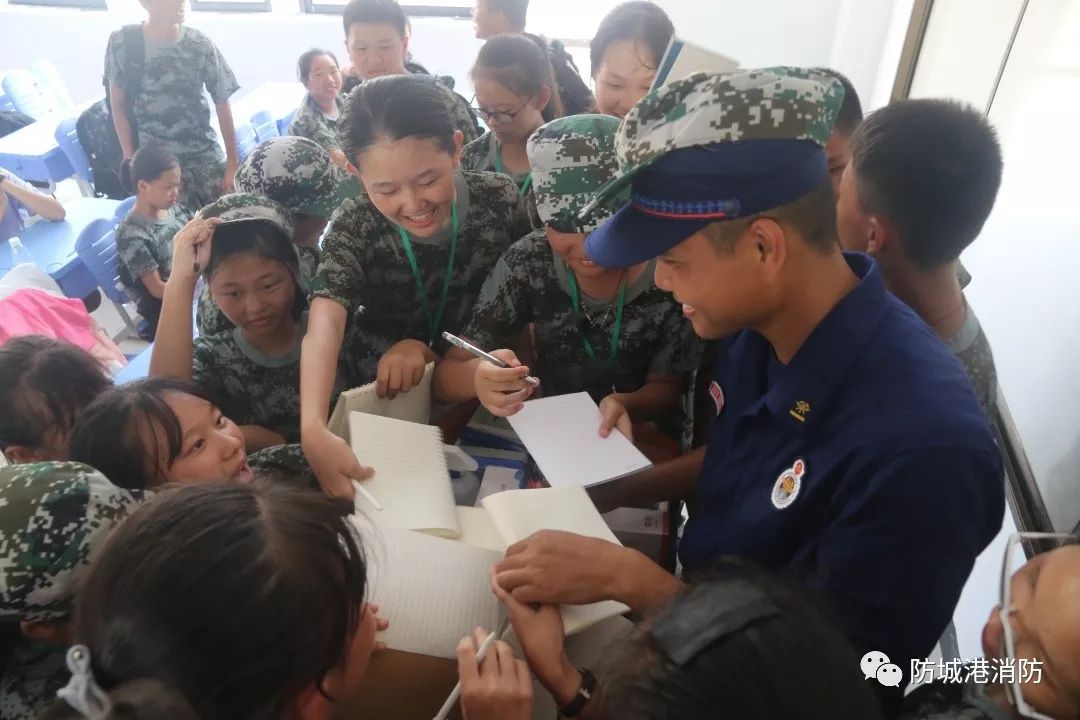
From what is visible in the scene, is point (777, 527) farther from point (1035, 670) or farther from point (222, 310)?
point (222, 310)

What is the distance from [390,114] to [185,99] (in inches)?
131

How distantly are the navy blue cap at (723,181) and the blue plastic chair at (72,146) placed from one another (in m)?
4.78

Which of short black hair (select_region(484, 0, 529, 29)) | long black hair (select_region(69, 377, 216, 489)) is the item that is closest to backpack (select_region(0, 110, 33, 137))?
short black hair (select_region(484, 0, 529, 29))

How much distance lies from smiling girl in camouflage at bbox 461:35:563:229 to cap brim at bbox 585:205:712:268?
1151mm

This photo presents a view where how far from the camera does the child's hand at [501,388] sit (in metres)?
1.33

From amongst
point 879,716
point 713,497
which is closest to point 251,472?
point 713,497

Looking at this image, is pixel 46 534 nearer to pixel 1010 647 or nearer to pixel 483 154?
pixel 1010 647

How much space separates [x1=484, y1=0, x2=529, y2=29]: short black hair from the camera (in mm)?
3084

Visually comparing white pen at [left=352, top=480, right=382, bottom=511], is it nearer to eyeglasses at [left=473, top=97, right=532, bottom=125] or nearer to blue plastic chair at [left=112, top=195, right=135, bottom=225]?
eyeglasses at [left=473, top=97, right=532, bottom=125]

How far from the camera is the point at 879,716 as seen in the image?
60cm

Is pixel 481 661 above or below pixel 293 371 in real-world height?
above

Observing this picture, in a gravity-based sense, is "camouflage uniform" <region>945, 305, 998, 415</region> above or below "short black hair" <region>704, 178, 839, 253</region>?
below

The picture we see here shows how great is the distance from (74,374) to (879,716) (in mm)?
1516

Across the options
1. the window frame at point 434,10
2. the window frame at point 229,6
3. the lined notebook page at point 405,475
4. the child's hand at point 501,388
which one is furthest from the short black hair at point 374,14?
the window frame at point 229,6
